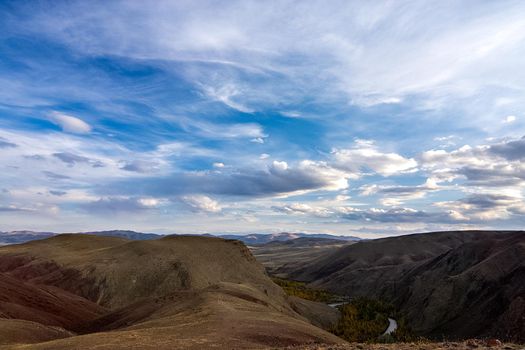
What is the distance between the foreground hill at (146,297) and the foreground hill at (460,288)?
835 inches

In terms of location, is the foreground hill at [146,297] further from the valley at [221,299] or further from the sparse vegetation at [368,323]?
the sparse vegetation at [368,323]

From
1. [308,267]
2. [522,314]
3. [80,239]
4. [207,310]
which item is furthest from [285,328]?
[308,267]

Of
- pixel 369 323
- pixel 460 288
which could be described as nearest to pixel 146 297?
pixel 369 323

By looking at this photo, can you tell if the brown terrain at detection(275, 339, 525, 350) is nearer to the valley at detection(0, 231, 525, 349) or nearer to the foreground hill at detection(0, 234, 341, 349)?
the valley at detection(0, 231, 525, 349)

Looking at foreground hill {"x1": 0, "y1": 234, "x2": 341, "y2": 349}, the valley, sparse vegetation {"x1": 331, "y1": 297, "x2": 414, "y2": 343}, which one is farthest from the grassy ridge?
foreground hill {"x1": 0, "y1": 234, "x2": 341, "y2": 349}

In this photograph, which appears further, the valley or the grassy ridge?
the grassy ridge

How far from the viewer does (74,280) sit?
75500 millimetres

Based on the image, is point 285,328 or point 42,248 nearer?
point 285,328

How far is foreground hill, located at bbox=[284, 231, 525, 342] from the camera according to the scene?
2069 inches

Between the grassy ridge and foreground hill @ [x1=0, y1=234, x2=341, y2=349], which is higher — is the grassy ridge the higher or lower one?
the lower one

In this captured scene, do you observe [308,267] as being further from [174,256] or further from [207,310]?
[207,310]

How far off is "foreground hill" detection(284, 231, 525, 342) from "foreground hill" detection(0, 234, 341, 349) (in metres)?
21.2

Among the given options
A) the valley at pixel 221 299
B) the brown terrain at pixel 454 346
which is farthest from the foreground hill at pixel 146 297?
the brown terrain at pixel 454 346

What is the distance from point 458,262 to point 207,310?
211 feet
